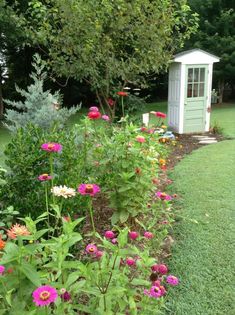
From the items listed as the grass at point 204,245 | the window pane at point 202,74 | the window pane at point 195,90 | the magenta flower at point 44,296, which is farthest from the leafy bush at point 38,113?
the window pane at point 202,74

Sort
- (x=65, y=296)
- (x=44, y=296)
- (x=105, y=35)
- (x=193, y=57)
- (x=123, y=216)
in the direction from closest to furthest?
(x=44, y=296)
(x=65, y=296)
(x=123, y=216)
(x=105, y=35)
(x=193, y=57)

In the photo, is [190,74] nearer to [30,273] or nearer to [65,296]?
[65,296]

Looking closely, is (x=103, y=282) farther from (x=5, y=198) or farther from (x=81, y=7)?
(x=81, y=7)

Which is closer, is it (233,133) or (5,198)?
(5,198)

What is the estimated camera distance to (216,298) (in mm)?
2285

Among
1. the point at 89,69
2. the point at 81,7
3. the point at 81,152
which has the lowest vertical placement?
the point at 81,152

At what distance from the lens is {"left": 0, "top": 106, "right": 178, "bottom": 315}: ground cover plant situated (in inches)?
49.3

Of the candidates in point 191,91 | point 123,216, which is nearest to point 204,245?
point 123,216

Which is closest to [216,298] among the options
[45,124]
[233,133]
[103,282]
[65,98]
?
[103,282]

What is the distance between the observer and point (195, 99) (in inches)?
A: 353

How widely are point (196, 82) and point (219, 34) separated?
29.4ft

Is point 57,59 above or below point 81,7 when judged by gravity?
below

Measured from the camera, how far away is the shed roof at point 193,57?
8.41 metres

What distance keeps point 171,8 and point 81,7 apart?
1.69 meters
